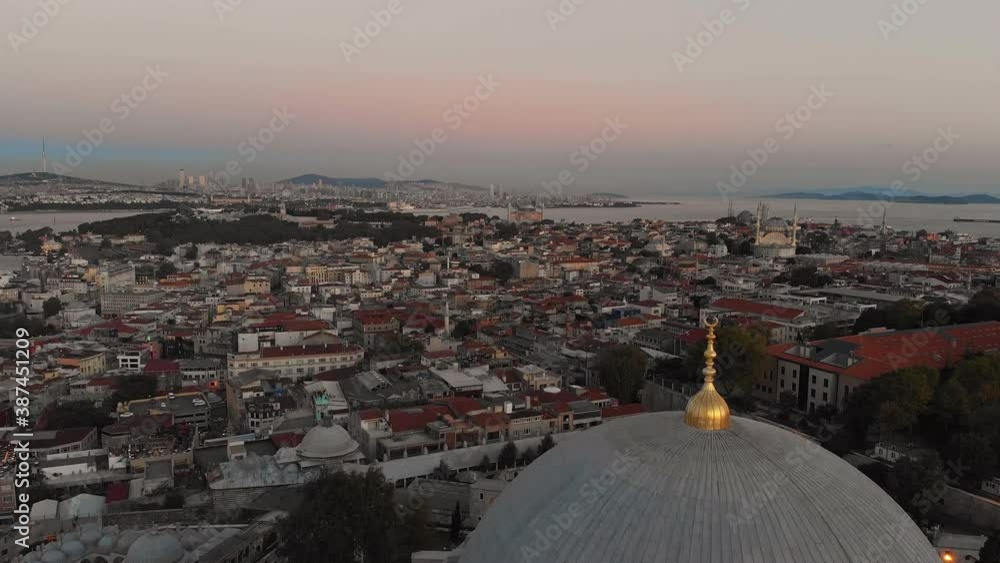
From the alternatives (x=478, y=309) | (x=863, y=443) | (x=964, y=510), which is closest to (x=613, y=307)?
(x=478, y=309)

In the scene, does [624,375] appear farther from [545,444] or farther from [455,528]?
[455,528]

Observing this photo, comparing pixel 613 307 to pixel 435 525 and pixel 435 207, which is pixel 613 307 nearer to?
pixel 435 525

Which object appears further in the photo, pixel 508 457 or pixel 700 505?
pixel 508 457

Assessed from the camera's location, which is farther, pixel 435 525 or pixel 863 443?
pixel 863 443

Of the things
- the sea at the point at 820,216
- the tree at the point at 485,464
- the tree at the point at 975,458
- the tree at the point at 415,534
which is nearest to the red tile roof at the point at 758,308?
the tree at the point at 975,458

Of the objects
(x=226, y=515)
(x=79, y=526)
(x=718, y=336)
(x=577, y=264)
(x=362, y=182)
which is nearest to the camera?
(x=79, y=526)

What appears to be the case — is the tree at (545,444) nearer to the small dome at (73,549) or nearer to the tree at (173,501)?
the tree at (173,501)

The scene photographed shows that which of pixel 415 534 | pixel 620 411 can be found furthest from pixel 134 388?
pixel 620 411

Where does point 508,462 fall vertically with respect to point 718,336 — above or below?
below

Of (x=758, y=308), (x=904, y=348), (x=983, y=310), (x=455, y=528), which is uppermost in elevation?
(x=983, y=310)
